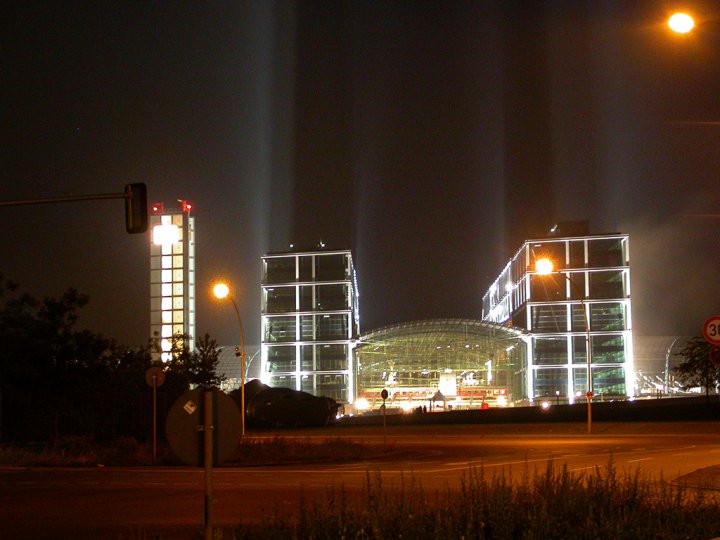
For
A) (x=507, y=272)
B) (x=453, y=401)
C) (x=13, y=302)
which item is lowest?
(x=453, y=401)

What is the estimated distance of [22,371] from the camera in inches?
1479

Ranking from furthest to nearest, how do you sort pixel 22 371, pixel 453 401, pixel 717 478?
pixel 453 401
pixel 22 371
pixel 717 478

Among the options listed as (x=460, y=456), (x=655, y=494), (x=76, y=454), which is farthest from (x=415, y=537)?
(x=76, y=454)

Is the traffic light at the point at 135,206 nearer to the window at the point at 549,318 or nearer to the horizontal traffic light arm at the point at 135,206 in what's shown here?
the horizontal traffic light arm at the point at 135,206

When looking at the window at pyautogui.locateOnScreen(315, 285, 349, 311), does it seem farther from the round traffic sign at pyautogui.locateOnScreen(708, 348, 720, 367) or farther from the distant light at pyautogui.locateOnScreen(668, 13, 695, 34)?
the distant light at pyautogui.locateOnScreen(668, 13, 695, 34)

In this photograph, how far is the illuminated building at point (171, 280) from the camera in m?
89.4

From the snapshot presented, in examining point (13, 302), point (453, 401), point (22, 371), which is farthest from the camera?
point (453, 401)

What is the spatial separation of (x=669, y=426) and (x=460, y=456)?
22.2 meters

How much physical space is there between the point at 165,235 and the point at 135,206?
73.3 meters

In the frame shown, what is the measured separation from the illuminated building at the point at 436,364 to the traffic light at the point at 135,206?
9418cm

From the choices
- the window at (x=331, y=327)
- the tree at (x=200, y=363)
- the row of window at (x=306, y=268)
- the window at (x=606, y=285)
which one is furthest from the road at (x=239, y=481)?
the window at (x=606, y=285)

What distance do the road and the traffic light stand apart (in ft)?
17.6

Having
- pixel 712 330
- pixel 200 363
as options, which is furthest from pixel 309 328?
pixel 712 330

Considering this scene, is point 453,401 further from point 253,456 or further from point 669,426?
point 253,456
